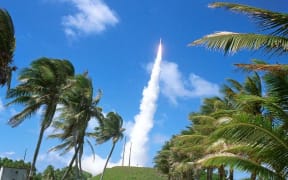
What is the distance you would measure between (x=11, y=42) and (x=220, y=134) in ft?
26.4

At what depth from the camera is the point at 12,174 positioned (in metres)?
29.6

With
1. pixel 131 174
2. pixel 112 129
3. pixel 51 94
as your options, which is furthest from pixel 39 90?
pixel 131 174

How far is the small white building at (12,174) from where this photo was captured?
28906 millimetres

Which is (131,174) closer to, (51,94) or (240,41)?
(51,94)

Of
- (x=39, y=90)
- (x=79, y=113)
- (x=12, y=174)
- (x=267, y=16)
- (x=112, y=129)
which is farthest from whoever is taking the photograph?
(x=112, y=129)

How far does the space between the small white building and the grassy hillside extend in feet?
216

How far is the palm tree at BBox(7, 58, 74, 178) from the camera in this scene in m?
31.1

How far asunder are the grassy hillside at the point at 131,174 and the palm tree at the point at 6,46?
3218 inches

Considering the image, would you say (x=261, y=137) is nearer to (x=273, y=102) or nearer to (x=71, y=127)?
(x=273, y=102)

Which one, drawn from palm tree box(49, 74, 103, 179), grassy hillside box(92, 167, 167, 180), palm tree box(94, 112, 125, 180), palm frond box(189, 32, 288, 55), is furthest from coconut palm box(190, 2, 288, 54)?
grassy hillside box(92, 167, 167, 180)

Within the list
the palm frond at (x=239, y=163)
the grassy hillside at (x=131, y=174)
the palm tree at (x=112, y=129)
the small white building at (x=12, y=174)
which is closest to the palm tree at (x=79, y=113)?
the small white building at (x=12, y=174)

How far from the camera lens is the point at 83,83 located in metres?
38.0

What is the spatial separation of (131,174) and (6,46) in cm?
9062

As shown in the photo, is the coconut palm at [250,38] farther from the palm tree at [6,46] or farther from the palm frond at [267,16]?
the palm tree at [6,46]
